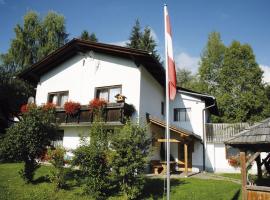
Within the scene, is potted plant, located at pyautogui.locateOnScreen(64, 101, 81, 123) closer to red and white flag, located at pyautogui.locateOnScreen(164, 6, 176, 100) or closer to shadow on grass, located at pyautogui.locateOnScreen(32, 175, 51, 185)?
shadow on grass, located at pyautogui.locateOnScreen(32, 175, 51, 185)

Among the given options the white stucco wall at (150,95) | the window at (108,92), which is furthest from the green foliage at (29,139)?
the white stucco wall at (150,95)

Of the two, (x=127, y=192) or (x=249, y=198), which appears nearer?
(x=249, y=198)

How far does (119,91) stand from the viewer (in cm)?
1692

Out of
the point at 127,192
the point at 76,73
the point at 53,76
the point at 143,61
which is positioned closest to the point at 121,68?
the point at 143,61

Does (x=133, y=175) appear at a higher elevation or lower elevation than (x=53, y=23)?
lower

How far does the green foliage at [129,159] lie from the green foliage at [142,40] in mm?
22678

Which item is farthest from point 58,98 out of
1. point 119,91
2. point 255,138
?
point 255,138

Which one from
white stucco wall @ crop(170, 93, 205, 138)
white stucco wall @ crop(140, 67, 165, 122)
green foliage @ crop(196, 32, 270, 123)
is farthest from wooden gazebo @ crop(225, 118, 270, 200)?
green foliage @ crop(196, 32, 270, 123)

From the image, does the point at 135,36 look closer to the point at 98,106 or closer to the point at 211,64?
the point at 211,64

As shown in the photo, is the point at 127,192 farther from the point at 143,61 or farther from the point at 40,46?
the point at 40,46

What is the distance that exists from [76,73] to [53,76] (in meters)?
2.34

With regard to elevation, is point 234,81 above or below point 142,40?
below

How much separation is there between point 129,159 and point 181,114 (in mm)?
12352

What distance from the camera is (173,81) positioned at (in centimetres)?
759
